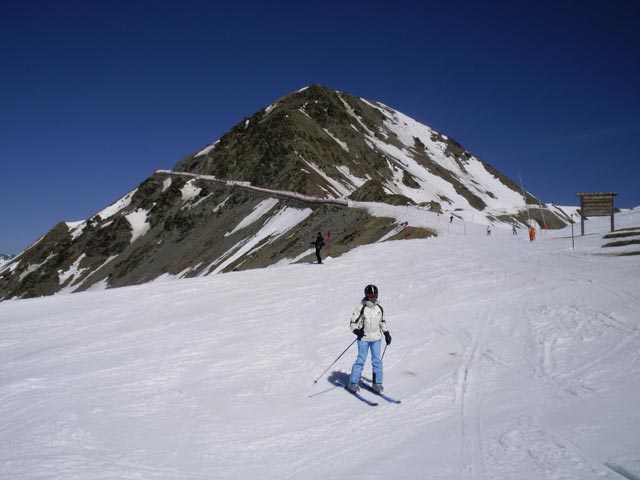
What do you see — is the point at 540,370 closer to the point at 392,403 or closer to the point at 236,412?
the point at 392,403

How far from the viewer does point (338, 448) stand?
21.8ft

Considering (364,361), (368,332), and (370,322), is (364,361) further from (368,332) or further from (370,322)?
(370,322)

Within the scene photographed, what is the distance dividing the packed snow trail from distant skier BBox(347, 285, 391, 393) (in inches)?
16.6

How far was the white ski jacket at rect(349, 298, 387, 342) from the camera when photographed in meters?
8.71

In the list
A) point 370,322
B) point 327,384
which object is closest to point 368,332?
point 370,322

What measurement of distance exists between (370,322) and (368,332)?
0.17m

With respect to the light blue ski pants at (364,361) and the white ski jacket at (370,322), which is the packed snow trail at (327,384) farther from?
the white ski jacket at (370,322)

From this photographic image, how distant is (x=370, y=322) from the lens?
8703mm

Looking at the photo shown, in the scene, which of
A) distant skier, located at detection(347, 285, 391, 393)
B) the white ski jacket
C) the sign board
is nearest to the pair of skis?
distant skier, located at detection(347, 285, 391, 393)

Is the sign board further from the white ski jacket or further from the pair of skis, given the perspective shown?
the pair of skis

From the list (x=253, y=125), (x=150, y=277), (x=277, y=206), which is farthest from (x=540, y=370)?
(x=253, y=125)

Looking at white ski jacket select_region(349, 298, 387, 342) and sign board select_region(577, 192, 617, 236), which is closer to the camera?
white ski jacket select_region(349, 298, 387, 342)

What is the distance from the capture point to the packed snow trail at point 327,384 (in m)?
6.18

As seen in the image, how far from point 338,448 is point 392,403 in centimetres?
166
